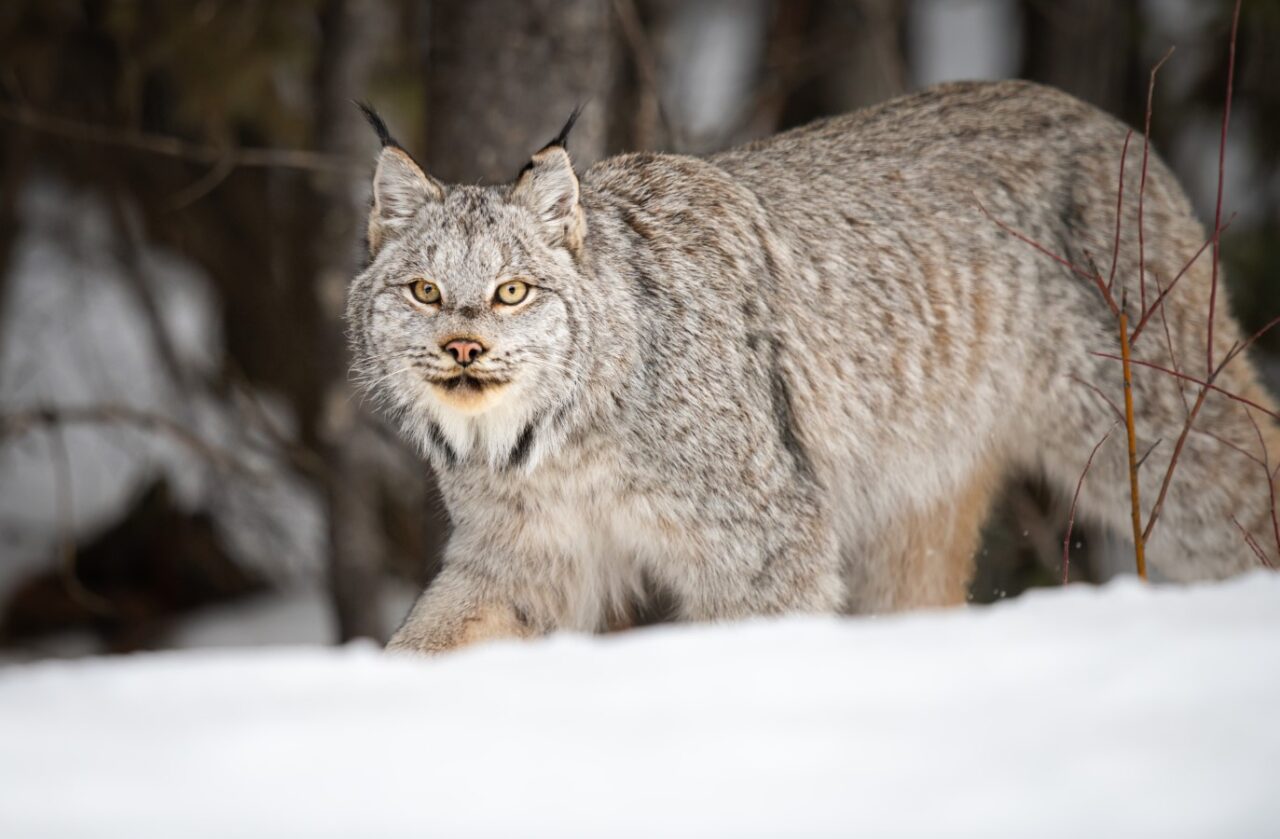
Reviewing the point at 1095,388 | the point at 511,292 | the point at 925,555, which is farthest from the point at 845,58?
the point at 511,292

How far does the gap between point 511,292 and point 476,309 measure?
0.11 meters

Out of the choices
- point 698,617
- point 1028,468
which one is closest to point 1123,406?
point 1028,468

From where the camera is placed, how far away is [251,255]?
9.41 metres

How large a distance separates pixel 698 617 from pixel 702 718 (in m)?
1.71

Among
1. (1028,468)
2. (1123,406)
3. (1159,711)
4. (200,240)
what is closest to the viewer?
(1159,711)

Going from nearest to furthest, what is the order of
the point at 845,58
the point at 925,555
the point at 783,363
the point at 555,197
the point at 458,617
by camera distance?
the point at 555,197
the point at 458,617
the point at 783,363
the point at 925,555
the point at 845,58

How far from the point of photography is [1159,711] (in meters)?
2.05

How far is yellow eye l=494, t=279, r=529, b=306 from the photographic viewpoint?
3.63 metres

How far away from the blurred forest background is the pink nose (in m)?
2.99

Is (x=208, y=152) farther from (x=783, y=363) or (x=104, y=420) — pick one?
(x=783, y=363)

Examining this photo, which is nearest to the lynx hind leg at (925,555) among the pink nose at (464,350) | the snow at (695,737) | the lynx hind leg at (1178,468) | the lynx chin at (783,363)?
the lynx chin at (783,363)

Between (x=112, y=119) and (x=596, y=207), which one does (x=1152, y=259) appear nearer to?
(x=596, y=207)

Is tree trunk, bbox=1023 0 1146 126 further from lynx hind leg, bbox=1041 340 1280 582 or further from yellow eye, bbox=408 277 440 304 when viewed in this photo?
yellow eye, bbox=408 277 440 304

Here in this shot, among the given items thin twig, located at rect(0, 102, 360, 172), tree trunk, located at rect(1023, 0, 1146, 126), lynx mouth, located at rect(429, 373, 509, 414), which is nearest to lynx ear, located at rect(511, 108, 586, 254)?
lynx mouth, located at rect(429, 373, 509, 414)
